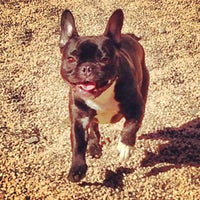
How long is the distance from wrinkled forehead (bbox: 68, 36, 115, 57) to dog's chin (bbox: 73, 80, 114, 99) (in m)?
0.21

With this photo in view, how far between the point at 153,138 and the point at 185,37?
2.02 metres

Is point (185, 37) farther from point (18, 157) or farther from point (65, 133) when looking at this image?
point (18, 157)

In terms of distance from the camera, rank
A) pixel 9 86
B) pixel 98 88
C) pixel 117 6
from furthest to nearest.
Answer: pixel 117 6
pixel 9 86
pixel 98 88

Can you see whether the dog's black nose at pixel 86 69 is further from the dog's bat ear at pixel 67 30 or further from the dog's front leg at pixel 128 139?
the dog's front leg at pixel 128 139

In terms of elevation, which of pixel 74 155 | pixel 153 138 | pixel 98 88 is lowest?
pixel 153 138

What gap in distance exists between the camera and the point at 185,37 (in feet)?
19.3

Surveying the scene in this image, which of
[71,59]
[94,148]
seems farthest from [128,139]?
[71,59]

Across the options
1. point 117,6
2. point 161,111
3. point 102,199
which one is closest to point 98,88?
point 102,199

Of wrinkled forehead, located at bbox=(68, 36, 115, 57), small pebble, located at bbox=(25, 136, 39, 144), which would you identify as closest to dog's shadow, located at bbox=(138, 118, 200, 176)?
small pebble, located at bbox=(25, 136, 39, 144)

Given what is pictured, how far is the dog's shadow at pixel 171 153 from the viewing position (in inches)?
152

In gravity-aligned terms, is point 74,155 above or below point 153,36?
above

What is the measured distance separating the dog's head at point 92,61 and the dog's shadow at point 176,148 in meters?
1.07

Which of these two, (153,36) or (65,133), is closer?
(65,133)

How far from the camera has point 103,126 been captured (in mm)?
4492
